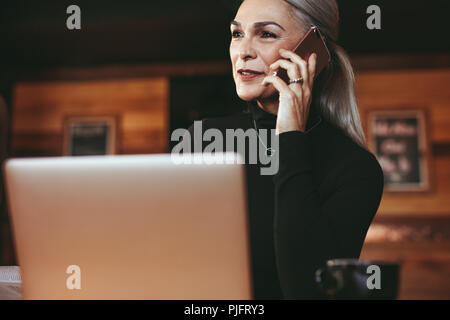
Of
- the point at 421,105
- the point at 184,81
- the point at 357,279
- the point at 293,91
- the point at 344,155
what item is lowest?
the point at 357,279

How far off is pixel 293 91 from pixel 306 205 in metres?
0.31

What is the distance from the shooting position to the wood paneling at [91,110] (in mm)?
4559

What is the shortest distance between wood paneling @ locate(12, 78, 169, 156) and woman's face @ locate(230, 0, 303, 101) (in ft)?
10.9

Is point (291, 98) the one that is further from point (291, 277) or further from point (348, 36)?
point (348, 36)

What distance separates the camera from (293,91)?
1053mm

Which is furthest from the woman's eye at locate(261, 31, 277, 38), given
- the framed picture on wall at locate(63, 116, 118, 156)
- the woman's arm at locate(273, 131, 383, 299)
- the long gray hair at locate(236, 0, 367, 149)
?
the framed picture on wall at locate(63, 116, 118, 156)

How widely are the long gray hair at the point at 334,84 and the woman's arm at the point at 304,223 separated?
0.34m

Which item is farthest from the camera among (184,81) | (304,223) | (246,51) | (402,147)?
(184,81)

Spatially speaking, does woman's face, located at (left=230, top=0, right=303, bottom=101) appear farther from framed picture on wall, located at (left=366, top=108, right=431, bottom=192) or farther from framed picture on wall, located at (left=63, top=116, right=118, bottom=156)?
framed picture on wall, located at (left=63, top=116, right=118, bottom=156)

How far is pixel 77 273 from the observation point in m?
0.62

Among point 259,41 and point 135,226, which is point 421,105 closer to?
point 259,41

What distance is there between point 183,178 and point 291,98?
1.68 ft

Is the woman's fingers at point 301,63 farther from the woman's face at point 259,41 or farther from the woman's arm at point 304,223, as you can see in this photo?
the woman's arm at point 304,223

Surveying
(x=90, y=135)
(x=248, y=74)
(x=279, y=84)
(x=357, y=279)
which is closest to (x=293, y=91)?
(x=279, y=84)
